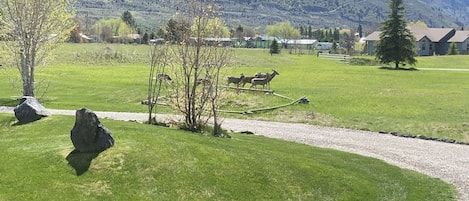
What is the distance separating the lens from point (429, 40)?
135 m

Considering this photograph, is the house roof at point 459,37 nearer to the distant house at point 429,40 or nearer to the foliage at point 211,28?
the distant house at point 429,40

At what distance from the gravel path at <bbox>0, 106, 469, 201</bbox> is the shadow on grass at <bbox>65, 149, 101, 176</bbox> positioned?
12.1m

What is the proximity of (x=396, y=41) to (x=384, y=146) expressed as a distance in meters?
52.7

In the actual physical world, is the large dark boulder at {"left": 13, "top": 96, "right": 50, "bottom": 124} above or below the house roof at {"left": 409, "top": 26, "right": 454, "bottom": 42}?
below

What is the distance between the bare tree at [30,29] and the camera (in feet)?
120

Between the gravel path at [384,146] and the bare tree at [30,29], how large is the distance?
3.81m

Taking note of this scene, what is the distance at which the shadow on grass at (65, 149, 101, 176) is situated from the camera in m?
15.4

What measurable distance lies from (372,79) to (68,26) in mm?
31787

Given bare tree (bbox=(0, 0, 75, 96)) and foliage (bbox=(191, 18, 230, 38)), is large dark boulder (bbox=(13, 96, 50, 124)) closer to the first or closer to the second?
foliage (bbox=(191, 18, 230, 38))

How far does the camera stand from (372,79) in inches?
2258

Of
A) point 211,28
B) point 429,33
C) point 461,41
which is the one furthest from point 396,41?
point 461,41

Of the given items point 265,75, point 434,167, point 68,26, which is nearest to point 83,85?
point 68,26

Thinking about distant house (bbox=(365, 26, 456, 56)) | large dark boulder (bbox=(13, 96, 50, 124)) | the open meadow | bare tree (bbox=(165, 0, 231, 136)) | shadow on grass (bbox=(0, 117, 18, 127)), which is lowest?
the open meadow

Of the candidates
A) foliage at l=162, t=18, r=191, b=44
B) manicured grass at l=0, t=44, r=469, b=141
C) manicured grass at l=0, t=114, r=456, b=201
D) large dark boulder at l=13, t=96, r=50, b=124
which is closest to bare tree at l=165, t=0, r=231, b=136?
foliage at l=162, t=18, r=191, b=44
